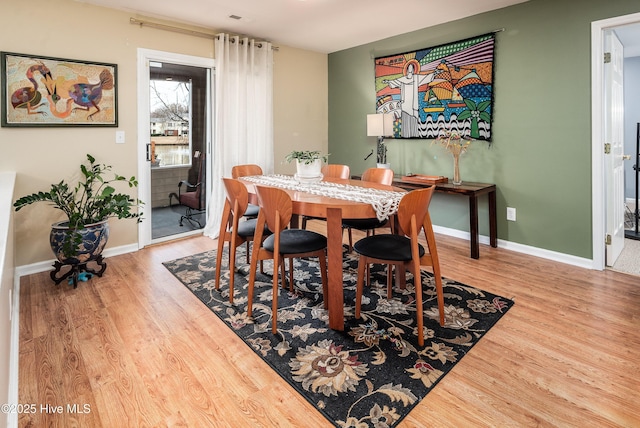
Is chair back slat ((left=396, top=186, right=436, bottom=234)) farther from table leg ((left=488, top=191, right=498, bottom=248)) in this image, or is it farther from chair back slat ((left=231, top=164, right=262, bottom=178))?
chair back slat ((left=231, top=164, right=262, bottom=178))

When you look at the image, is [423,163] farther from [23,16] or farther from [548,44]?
[23,16]

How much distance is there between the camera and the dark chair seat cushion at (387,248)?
2.09 metres

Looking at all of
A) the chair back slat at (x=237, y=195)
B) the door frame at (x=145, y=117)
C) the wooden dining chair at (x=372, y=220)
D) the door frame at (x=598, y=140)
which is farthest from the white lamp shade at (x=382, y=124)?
the chair back slat at (x=237, y=195)

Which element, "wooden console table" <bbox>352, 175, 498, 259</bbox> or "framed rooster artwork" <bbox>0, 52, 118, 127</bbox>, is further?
"wooden console table" <bbox>352, 175, 498, 259</bbox>

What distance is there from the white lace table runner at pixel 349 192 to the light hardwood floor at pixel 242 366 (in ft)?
3.02

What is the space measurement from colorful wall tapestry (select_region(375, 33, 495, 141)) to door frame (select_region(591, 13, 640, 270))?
0.84m

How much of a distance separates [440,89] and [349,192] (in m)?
2.17

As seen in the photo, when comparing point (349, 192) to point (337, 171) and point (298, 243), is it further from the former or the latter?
point (337, 171)

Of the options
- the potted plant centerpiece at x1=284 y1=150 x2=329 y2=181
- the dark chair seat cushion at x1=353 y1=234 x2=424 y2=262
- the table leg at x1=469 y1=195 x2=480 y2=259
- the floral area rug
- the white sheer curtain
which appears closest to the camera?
the floral area rug

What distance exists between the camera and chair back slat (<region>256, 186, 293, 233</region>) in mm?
2088

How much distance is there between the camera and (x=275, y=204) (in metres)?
2.12

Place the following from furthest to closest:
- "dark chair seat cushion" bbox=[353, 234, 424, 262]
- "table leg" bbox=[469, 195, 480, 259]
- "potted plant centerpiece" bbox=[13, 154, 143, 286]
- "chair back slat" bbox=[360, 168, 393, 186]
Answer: "table leg" bbox=[469, 195, 480, 259] → "chair back slat" bbox=[360, 168, 393, 186] → "potted plant centerpiece" bbox=[13, 154, 143, 286] → "dark chair seat cushion" bbox=[353, 234, 424, 262]

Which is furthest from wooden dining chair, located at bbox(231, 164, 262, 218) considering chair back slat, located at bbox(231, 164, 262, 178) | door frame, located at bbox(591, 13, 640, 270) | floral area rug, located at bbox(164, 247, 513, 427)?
door frame, located at bbox(591, 13, 640, 270)

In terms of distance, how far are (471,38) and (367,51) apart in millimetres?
1443
